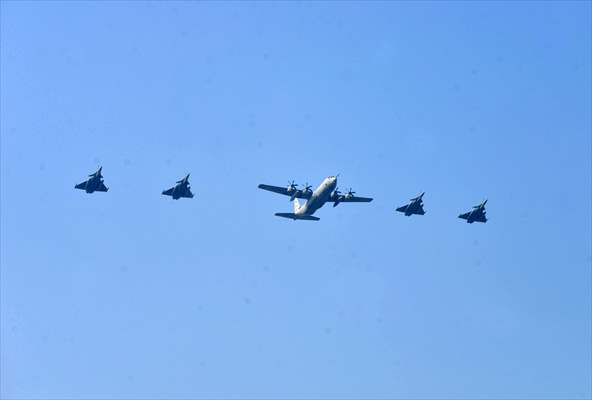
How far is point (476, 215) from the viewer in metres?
113

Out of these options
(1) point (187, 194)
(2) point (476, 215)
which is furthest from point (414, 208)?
(1) point (187, 194)

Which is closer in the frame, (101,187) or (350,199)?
(101,187)

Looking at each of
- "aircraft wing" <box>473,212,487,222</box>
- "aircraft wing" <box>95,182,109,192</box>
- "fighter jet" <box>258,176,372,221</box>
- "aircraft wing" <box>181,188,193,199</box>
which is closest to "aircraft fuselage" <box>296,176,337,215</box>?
Answer: "fighter jet" <box>258,176,372,221</box>

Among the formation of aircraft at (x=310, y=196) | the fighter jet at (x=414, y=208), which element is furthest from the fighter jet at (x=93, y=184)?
the fighter jet at (x=414, y=208)

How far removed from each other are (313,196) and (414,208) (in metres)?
15.3

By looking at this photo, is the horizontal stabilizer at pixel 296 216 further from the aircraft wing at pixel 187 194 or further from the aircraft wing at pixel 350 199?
the aircraft wing at pixel 187 194

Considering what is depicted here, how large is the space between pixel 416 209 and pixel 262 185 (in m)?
23.0

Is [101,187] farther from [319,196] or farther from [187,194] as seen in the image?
[319,196]

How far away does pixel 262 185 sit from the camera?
376 feet

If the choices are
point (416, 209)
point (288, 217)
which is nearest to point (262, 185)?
point (288, 217)

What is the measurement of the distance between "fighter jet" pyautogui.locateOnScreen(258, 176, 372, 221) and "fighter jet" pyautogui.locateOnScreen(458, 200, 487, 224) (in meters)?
16.3

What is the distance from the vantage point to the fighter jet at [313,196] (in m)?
109

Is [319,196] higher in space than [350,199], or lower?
lower

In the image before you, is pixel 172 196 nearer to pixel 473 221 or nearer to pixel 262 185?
pixel 262 185
